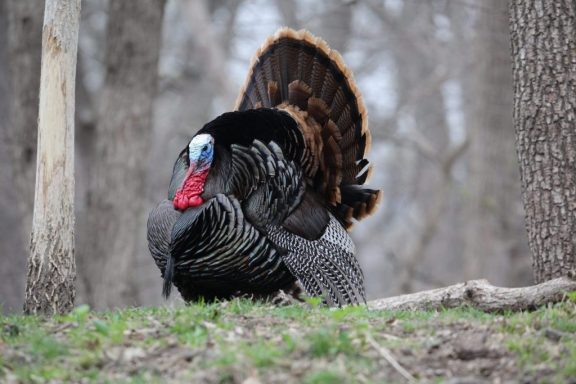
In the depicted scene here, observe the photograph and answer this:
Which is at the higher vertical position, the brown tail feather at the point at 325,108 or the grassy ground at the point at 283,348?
the brown tail feather at the point at 325,108

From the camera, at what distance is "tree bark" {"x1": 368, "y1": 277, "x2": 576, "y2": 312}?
231 inches

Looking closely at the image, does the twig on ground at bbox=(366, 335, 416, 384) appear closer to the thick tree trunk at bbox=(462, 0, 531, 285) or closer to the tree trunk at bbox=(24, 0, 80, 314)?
the tree trunk at bbox=(24, 0, 80, 314)

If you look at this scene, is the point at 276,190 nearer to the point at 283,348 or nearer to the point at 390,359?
the point at 283,348

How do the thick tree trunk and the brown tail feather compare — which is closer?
the brown tail feather

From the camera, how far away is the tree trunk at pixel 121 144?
432 inches

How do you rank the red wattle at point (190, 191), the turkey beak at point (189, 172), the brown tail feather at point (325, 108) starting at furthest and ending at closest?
the brown tail feather at point (325, 108)
the turkey beak at point (189, 172)
the red wattle at point (190, 191)

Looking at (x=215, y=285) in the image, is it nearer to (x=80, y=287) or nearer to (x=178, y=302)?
(x=178, y=302)

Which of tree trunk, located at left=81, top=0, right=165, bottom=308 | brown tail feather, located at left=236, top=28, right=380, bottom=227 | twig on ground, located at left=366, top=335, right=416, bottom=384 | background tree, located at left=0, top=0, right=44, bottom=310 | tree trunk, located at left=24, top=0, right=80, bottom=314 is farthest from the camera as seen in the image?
tree trunk, located at left=81, top=0, right=165, bottom=308

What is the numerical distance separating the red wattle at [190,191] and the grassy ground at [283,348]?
4.45ft

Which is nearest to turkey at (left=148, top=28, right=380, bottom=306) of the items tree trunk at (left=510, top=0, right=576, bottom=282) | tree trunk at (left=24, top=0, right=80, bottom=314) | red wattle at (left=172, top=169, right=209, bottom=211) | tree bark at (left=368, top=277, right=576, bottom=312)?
red wattle at (left=172, top=169, right=209, bottom=211)

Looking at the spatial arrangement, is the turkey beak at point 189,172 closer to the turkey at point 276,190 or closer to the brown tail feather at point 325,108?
the turkey at point 276,190

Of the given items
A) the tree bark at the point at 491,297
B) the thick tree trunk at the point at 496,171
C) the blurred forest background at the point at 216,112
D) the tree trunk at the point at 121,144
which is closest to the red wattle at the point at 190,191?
the tree bark at the point at 491,297

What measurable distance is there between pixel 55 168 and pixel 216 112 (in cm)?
1629

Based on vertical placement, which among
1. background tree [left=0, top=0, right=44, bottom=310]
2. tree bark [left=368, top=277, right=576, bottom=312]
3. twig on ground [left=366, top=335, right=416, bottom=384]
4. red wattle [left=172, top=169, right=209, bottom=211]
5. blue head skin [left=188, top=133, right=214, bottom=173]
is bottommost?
twig on ground [left=366, top=335, right=416, bottom=384]
